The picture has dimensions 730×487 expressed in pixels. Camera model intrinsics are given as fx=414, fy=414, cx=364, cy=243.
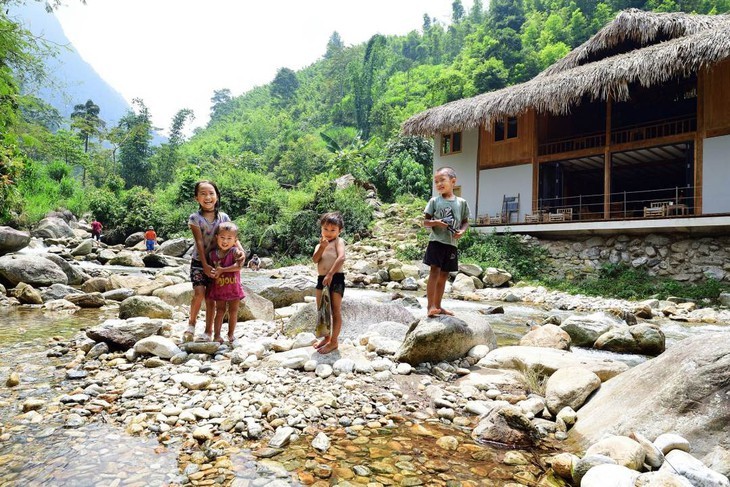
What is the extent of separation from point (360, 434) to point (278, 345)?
187 centimetres

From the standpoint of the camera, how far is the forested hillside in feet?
72.3

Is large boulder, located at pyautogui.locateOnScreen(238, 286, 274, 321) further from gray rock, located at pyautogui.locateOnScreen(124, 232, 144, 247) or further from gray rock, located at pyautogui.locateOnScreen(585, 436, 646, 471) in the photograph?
gray rock, located at pyautogui.locateOnScreen(124, 232, 144, 247)

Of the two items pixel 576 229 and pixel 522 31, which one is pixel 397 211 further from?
pixel 522 31

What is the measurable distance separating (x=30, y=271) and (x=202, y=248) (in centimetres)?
728

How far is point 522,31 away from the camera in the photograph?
4081 cm

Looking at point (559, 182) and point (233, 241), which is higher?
point (559, 182)

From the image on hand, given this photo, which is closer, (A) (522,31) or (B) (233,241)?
(B) (233,241)

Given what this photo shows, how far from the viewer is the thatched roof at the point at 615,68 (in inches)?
437

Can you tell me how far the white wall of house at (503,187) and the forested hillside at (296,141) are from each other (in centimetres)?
636

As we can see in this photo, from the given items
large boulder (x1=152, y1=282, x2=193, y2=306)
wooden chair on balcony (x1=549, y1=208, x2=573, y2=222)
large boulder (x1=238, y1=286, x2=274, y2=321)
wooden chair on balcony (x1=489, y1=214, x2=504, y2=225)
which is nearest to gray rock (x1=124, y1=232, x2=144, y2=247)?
large boulder (x1=152, y1=282, x2=193, y2=306)

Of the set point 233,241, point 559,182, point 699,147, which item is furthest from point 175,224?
point 699,147

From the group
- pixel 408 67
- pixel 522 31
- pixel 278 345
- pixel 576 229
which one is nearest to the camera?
pixel 278 345

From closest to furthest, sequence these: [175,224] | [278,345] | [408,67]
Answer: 1. [278,345]
2. [175,224]
3. [408,67]

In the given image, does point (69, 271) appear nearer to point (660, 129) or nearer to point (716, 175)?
point (716, 175)
